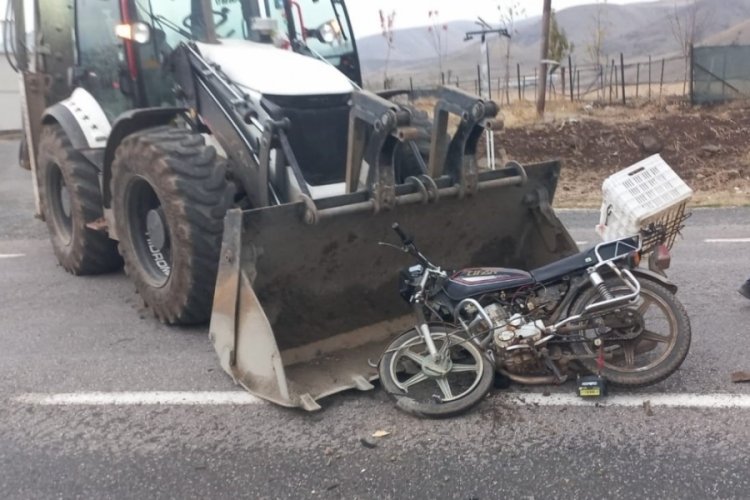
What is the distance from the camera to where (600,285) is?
4.26 meters

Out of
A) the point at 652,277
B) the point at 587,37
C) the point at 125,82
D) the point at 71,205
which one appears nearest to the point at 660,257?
the point at 652,277

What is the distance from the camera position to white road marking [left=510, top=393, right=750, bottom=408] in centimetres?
413

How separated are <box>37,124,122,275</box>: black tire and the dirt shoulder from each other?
23.1 ft

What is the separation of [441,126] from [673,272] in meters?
2.87

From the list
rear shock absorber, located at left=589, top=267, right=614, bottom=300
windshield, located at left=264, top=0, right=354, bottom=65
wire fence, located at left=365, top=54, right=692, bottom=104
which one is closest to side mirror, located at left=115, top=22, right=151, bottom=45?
windshield, located at left=264, top=0, right=354, bottom=65

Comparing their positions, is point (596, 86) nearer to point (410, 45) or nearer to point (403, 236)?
point (403, 236)

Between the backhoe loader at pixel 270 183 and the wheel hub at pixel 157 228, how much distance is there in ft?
0.05

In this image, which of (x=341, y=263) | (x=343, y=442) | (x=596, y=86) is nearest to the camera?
(x=343, y=442)

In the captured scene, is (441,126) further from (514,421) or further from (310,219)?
(514,421)

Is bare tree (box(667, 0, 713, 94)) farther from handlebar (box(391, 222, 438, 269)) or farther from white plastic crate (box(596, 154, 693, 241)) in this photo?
handlebar (box(391, 222, 438, 269))

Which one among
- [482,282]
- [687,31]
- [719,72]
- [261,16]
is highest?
[687,31]

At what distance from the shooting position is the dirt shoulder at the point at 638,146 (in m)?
12.9

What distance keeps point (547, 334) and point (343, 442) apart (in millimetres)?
1228

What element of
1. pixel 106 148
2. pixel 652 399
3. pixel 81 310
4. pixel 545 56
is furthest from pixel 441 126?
pixel 545 56
